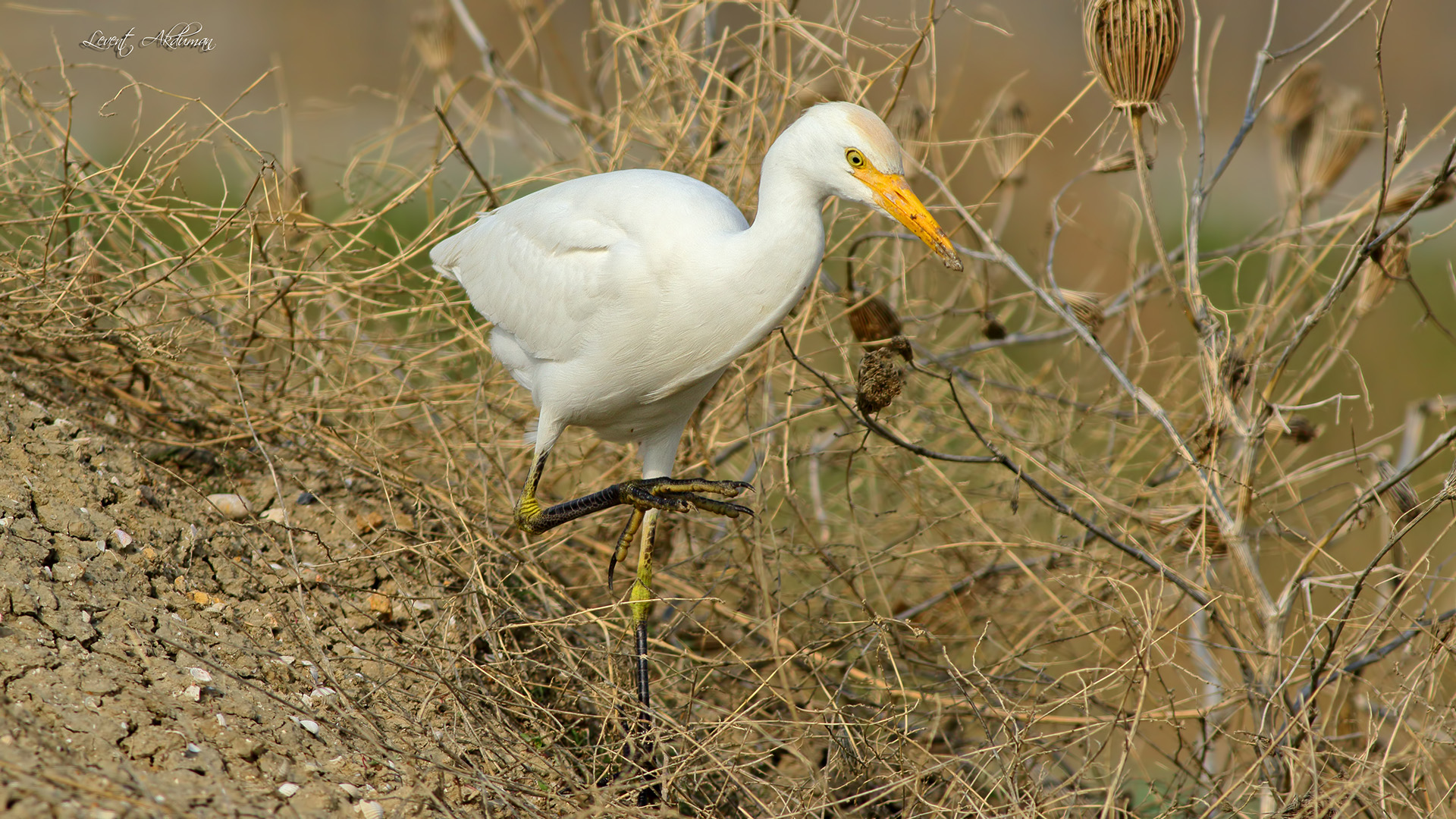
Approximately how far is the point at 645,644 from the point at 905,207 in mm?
1443

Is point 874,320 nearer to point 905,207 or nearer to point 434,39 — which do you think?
point 905,207

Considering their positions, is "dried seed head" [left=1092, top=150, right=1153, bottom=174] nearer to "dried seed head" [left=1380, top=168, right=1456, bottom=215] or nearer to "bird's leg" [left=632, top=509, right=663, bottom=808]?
"dried seed head" [left=1380, top=168, right=1456, bottom=215]

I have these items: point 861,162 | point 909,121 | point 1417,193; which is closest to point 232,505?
point 861,162

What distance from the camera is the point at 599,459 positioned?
13.0 feet

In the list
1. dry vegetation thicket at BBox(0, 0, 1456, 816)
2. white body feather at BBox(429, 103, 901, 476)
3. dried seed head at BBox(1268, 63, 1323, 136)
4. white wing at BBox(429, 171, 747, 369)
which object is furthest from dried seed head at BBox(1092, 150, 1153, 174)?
dried seed head at BBox(1268, 63, 1323, 136)

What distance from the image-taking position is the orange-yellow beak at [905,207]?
2270 millimetres

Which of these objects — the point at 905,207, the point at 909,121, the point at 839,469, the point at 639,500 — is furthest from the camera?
the point at 839,469

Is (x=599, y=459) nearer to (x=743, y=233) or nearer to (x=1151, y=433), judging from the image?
(x=743, y=233)

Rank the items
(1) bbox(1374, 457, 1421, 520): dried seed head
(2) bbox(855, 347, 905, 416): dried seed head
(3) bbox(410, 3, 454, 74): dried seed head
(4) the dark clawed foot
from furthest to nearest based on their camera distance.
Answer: (3) bbox(410, 3, 454, 74): dried seed head, (4) the dark clawed foot, (1) bbox(1374, 457, 1421, 520): dried seed head, (2) bbox(855, 347, 905, 416): dried seed head

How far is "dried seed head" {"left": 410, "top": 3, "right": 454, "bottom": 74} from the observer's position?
13.8ft

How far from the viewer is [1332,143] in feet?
10.8

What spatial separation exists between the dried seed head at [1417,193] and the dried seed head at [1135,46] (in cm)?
72

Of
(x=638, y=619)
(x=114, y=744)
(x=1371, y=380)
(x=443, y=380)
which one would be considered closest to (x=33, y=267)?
(x=443, y=380)

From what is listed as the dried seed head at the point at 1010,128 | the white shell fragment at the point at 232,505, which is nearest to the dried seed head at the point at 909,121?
the dried seed head at the point at 1010,128
